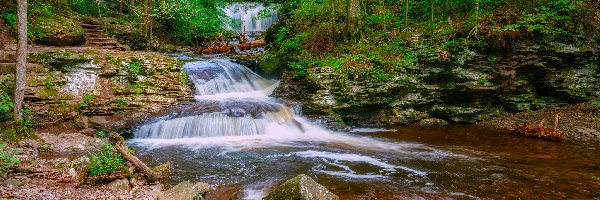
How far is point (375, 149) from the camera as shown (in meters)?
8.97

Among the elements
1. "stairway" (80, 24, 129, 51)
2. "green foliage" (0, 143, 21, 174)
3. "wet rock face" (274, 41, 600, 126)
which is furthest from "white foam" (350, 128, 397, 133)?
"stairway" (80, 24, 129, 51)

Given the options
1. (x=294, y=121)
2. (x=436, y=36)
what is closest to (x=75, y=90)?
(x=294, y=121)

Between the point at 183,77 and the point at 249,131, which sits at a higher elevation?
the point at 183,77

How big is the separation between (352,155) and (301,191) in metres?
3.89

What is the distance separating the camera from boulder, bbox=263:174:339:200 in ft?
15.4

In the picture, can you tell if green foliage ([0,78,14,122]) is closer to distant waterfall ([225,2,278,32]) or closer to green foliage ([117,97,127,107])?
green foliage ([117,97,127,107])

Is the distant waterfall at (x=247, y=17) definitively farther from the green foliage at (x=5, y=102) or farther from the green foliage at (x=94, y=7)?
the green foliage at (x=5, y=102)

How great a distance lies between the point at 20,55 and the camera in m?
7.98

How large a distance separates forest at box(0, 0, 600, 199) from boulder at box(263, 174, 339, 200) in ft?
0.07

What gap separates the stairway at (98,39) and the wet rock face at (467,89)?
8383mm

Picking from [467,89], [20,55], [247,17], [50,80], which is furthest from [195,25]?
[467,89]

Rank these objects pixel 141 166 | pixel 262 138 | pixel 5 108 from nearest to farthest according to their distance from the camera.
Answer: pixel 141 166 → pixel 5 108 → pixel 262 138

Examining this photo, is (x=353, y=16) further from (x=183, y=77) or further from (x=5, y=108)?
(x=5, y=108)

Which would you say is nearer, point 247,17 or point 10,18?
point 10,18
